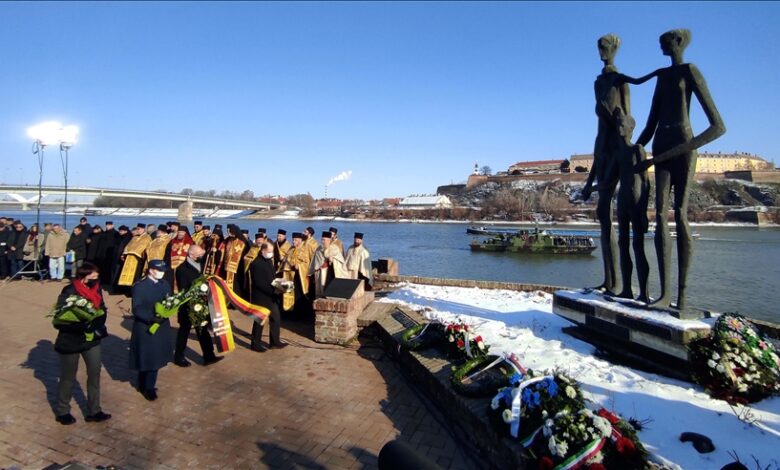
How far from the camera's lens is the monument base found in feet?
16.1

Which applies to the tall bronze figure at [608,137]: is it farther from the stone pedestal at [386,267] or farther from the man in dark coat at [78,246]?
the man in dark coat at [78,246]

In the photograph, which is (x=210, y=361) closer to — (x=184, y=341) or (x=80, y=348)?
(x=184, y=341)

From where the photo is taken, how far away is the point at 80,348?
14.4ft

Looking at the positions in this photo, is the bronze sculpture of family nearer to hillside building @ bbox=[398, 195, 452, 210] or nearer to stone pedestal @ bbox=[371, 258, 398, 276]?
stone pedestal @ bbox=[371, 258, 398, 276]

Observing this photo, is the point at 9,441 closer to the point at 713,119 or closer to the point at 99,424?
the point at 99,424

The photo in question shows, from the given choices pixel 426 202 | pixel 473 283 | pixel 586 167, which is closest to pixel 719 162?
pixel 586 167

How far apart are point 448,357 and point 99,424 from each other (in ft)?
12.2

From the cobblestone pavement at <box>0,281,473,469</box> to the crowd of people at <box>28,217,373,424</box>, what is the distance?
317 millimetres

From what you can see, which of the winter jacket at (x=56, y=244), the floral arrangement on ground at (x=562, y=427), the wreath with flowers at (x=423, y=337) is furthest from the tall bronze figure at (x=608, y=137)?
the winter jacket at (x=56, y=244)

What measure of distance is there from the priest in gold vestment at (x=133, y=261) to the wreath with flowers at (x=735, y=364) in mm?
10716

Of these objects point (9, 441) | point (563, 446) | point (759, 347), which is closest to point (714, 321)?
point (759, 347)

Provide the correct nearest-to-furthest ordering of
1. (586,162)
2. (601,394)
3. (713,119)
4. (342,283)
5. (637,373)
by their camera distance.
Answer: (601,394) < (637,373) < (713,119) < (342,283) < (586,162)

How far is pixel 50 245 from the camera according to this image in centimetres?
1224

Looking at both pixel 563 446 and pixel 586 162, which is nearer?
pixel 563 446
